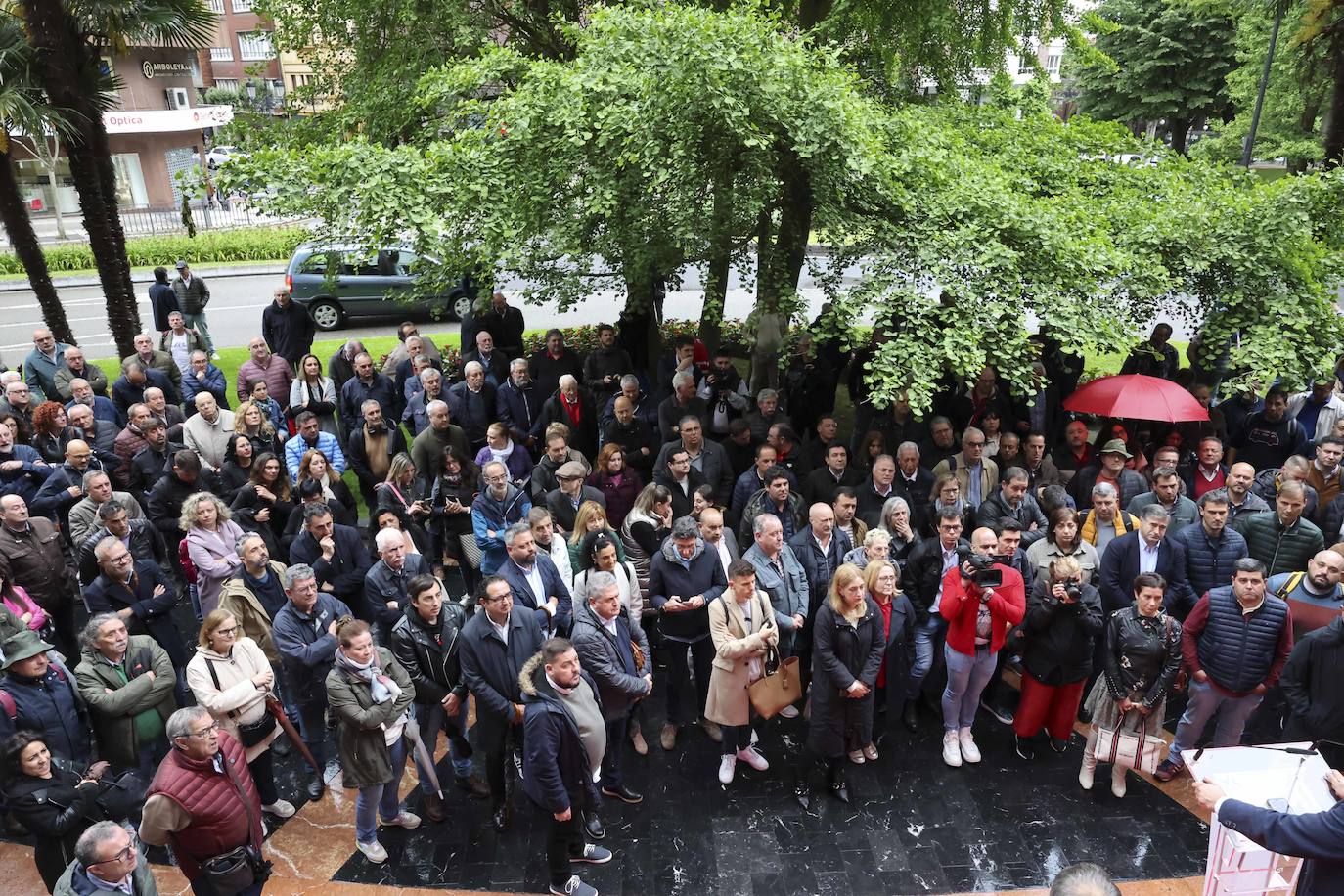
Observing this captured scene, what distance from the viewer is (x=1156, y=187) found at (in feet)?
32.4

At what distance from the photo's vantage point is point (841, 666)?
5.88 metres

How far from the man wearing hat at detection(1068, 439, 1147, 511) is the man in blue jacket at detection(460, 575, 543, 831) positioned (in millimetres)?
5119

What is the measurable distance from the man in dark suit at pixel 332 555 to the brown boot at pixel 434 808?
135cm

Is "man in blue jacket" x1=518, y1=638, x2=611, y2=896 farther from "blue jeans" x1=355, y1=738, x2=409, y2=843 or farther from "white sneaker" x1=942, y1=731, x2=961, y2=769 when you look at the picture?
"white sneaker" x1=942, y1=731, x2=961, y2=769

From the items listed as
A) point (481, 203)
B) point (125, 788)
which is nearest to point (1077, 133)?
point (481, 203)

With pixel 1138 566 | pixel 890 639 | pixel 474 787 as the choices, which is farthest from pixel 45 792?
pixel 1138 566

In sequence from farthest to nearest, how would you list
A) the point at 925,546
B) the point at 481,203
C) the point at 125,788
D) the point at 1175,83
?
the point at 1175,83 < the point at 481,203 < the point at 925,546 < the point at 125,788

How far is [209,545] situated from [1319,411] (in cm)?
1047

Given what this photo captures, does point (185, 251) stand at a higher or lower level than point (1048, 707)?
higher

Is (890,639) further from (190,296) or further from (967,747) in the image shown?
(190,296)

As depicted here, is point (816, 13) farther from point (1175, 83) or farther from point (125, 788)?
point (1175, 83)

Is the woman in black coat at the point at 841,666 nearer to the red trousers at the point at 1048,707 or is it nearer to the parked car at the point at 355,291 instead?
the red trousers at the point at 1048,707

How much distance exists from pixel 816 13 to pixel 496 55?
549 centimetres

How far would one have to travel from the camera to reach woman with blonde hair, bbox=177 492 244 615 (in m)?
6.62
